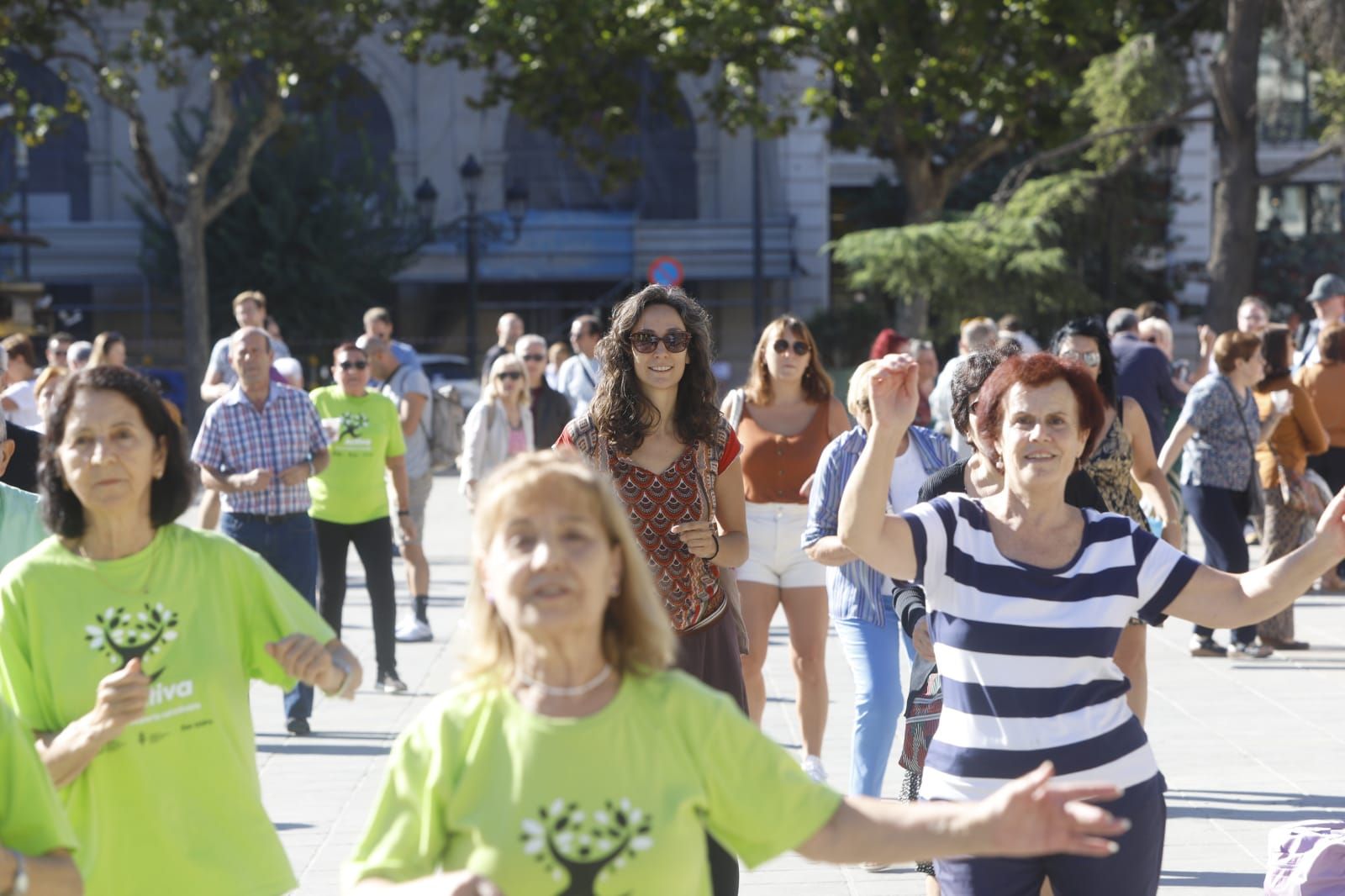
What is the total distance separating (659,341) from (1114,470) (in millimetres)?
2004

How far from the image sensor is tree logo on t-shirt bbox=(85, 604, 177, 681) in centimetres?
346

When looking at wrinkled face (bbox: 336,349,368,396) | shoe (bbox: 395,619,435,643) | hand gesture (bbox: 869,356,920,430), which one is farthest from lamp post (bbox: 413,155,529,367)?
hand gesture (bbox: 869,356,920,430)

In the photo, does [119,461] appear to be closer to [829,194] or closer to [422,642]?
[422,642]

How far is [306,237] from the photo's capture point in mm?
37094

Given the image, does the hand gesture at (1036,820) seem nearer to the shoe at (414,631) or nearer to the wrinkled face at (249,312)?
the shoe at (414,631)

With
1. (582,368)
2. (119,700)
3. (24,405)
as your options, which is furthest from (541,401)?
(119,700)

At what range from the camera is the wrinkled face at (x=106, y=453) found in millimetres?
3557

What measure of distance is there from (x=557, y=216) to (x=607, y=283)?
1836 mm

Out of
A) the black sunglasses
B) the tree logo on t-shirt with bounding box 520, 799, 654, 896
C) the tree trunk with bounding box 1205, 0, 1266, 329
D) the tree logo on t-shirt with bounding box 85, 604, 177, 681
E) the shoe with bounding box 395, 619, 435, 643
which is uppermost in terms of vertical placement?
the tree trunk with bounding box 1205, 0, 1266, 329

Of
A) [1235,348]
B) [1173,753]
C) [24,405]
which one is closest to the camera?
[1173,753]

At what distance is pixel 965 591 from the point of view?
3.80 meters

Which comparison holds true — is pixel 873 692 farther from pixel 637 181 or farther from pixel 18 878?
pixel 637 181

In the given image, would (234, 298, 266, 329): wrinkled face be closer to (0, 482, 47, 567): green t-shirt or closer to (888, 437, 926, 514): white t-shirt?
(888, 437, 926, 514): white t-shirt

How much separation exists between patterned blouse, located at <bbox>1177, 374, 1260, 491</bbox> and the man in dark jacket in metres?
3.53
